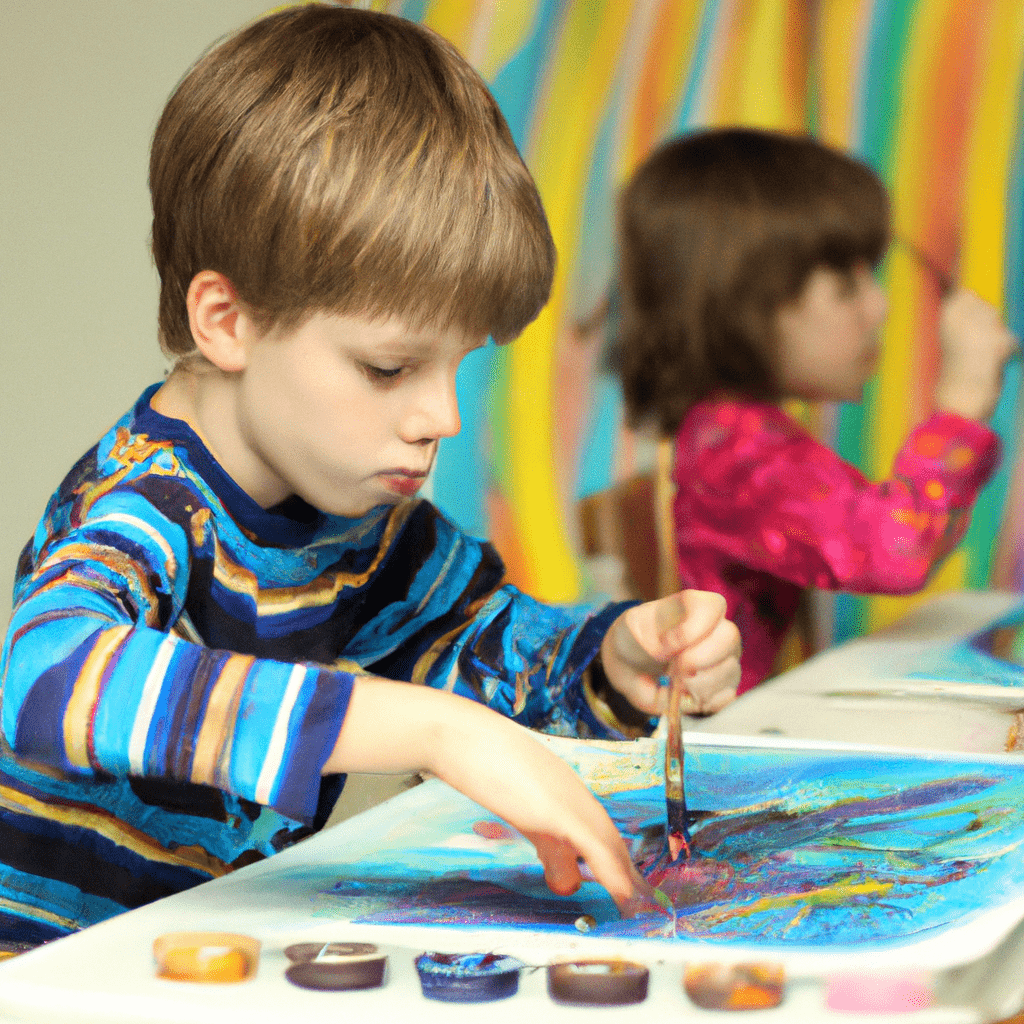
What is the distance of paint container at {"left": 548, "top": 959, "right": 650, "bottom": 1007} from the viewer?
1.18ft

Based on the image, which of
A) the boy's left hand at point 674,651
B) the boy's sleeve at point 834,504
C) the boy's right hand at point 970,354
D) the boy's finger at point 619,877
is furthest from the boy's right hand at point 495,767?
the boy's right hand at point 970,354

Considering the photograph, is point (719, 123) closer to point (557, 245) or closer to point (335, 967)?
point (557, 245)

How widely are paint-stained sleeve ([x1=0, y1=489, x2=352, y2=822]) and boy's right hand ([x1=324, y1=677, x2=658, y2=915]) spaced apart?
0.04 feet

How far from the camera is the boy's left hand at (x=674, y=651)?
0.66 m

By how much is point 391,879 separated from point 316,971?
11 centimetres

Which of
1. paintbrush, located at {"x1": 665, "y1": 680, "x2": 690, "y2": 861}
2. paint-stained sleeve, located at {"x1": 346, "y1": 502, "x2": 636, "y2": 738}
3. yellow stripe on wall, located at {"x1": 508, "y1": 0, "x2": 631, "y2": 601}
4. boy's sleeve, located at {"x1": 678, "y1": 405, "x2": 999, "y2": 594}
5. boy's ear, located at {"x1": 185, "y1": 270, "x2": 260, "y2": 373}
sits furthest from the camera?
yellow stripe on wall, located at {"x1": 508, "y1": 0, "x2": 631, "y2": 601}

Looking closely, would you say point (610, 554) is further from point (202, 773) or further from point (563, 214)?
point (202, 773)

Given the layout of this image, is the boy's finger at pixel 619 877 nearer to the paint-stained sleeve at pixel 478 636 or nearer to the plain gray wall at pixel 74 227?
the paint-stained sleeve at pixel 478 636

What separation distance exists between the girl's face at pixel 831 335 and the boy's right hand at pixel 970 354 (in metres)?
0.08

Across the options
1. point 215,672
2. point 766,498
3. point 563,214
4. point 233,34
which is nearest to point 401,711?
point 215,672

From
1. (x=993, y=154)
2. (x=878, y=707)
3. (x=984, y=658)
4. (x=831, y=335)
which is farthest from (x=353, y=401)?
(x=993, y=154)

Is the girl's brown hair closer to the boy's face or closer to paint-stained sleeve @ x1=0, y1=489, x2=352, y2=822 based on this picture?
the boy's face

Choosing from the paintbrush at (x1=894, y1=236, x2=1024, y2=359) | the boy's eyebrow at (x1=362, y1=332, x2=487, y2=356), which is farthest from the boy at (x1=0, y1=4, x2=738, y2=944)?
the paintbrush at (x1=894, y1=236, x2=1024, y2=359)

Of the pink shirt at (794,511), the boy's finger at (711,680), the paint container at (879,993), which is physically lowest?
the paint container at (879,993)
